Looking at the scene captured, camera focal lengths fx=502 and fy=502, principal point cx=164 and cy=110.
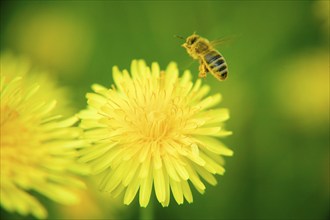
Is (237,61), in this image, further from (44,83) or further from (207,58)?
(44,83)

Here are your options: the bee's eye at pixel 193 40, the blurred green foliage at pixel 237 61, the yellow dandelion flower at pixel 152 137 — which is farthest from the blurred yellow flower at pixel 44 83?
the bee's eye at pixel 193 40

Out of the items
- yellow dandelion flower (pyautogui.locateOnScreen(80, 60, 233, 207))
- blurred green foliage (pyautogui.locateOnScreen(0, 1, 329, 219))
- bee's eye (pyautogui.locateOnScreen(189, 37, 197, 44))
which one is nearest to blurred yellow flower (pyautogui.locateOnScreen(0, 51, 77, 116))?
blurred green foliage (pyautogui.locateOnScreen(0, 1, 329, 219))

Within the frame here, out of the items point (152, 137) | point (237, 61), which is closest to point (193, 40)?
point (152, 137)

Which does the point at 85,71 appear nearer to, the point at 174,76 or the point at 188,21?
the point at 188,21

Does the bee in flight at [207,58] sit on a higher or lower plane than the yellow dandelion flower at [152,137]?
higher

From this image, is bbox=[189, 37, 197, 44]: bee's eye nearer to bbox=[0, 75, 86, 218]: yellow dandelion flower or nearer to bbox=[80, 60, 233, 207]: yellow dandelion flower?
bbox=[80, 60, 233, 207]: yellow dandelion flower

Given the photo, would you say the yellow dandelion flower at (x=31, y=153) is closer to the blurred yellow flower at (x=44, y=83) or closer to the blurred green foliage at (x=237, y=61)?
the blurred yellow flower at (x=44, y=83)
